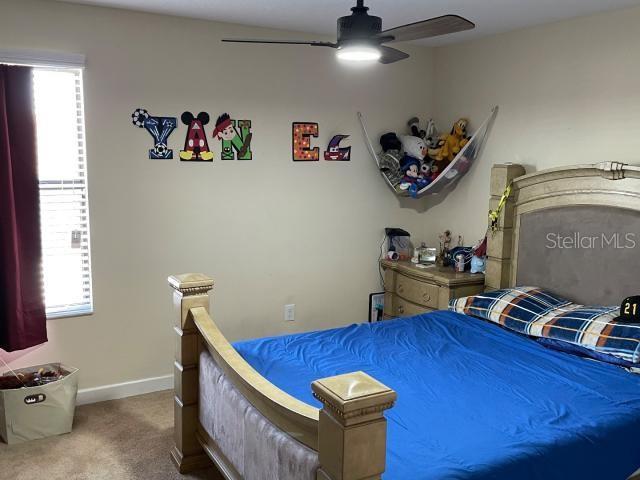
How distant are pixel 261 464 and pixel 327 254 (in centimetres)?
230

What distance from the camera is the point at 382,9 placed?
3211mm

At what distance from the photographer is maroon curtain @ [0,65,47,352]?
10.0ft

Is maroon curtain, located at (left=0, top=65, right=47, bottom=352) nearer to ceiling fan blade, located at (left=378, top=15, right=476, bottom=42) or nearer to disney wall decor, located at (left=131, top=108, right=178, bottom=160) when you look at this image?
disney wall decor, located at (left=131, top=108, right=178, bottom=160)

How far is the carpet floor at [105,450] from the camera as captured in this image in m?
2.78

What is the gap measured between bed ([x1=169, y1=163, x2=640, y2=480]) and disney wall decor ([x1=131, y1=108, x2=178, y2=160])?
1085 millimetres

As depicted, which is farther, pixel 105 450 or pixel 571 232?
pixel 571 232

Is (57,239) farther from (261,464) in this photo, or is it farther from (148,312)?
(261,464)

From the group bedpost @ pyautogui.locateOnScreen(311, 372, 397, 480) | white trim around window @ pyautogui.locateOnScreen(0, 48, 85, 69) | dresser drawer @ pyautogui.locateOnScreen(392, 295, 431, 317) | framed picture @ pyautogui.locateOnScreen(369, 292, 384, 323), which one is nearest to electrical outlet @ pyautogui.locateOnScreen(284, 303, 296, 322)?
framed picture @ pyautogui.locateOnScreen(369, 292, 384, 323)

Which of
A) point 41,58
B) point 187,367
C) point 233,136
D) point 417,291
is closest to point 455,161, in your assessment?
point 417,291

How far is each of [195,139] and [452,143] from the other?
1773 mm

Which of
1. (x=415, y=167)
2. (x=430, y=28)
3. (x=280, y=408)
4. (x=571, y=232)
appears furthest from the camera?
(x=415, y=167)

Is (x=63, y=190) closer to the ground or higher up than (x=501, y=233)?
higher up

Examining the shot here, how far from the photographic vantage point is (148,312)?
367 centimetres

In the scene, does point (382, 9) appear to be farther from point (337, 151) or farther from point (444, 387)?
point (444, 387)
